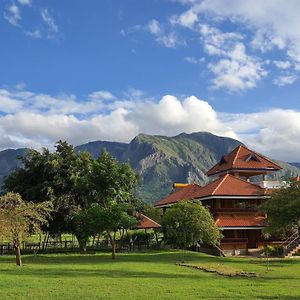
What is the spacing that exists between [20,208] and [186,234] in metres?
14.0

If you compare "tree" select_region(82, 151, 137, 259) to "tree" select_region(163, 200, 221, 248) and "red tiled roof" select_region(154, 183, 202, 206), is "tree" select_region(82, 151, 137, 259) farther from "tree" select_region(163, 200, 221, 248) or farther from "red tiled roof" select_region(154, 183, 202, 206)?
"red tiled roof" select_region(154, 183, 202, 206)

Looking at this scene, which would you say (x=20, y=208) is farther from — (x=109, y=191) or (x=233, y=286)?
(x=233, y=286)

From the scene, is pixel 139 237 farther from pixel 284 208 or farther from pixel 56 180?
pixel 284 208

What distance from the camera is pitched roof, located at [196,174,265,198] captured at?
4997 centimetres

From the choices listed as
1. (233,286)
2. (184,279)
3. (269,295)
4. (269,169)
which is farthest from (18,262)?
(269,169)

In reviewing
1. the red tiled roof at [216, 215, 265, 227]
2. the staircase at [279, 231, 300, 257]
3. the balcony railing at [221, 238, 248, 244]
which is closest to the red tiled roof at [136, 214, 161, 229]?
the red tiled roof at [216, 215, 265, 227]

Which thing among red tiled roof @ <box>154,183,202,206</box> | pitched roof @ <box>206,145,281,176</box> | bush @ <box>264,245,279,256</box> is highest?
pitched roof @ <box>206,145,281,176</box>

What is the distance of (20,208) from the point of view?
32.3 meters

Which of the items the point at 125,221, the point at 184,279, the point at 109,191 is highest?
the point at 109,191

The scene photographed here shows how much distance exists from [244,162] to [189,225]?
70.8 feet

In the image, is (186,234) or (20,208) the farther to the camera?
(186,234)

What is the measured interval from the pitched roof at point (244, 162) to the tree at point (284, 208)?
18.8 m

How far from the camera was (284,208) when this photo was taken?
36.1 m

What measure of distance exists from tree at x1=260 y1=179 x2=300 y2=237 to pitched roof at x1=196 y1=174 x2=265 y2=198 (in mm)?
11660
